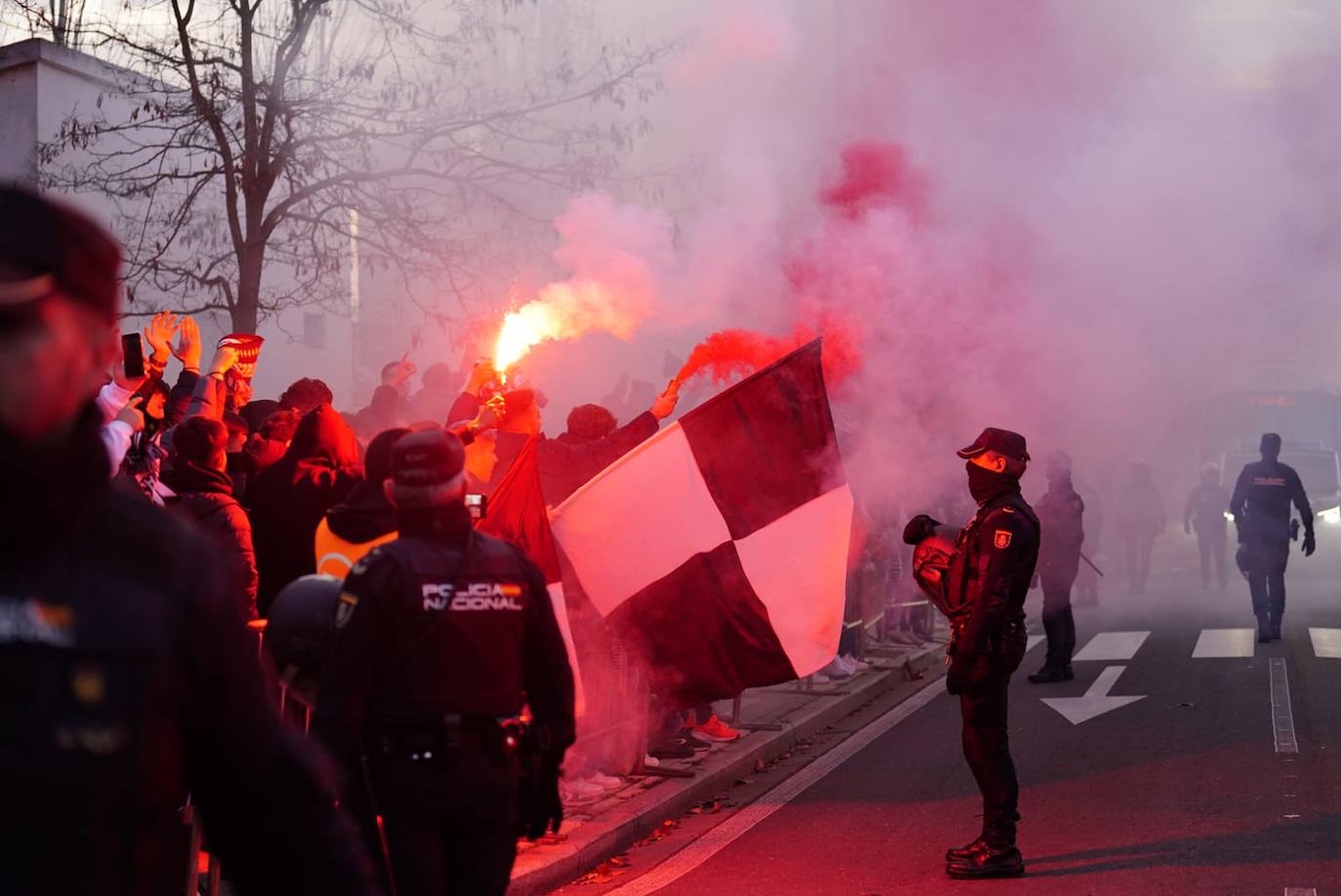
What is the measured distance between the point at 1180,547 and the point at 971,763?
29625mm

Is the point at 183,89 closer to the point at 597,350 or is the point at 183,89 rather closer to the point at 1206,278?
the point at 597,350

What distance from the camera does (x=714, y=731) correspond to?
10.0m

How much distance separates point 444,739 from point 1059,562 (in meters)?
11.5

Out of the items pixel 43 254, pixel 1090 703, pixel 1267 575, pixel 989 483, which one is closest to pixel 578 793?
pixel 989 483

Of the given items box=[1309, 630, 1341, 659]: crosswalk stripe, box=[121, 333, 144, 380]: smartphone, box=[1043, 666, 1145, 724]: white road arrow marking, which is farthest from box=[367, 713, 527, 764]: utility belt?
box=[1309, 630, 1341, 659]: crosswalk stripe

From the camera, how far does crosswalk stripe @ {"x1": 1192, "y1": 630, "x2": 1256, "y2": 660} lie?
49.0 feet

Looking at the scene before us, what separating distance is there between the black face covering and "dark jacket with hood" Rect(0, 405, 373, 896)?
19.4 ft

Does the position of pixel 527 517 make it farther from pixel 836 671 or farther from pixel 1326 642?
pixel 1326 642

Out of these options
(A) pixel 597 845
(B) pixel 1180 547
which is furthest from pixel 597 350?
(B) pixel 1180 547

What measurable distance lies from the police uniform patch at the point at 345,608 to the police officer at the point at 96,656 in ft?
7.49

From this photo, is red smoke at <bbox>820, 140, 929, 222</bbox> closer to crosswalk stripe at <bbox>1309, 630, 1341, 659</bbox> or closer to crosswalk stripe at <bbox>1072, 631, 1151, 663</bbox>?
crosswalk stripe at <bbox>1072, 631, 1151, 663</bbox>

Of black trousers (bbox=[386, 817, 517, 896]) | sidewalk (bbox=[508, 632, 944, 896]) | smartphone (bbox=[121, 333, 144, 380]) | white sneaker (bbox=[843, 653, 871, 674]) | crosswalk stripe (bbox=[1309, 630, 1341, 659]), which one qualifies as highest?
smartphone (bbox=[121, 333, 144, 380])

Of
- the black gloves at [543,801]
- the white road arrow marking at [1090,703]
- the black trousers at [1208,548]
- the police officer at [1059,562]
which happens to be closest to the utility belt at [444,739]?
the black gloves at [543,801]

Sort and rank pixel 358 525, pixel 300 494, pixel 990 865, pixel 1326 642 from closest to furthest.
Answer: pixel 358 525 < pixel 300 494 < pixel 990 865 < pixel 1326 642
